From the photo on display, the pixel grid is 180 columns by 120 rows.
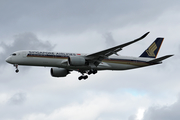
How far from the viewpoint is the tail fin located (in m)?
63.6

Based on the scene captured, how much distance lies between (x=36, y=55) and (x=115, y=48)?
517 inches

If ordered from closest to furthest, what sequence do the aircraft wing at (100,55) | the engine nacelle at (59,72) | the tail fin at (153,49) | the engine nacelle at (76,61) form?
A: the aircraft wing at (100,55)
the engine nacelle at (76,61)
the engine nacelle at (59,72)
the tail fin at (153,49)

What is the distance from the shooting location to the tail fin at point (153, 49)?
209 feet

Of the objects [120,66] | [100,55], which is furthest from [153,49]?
[100,55]

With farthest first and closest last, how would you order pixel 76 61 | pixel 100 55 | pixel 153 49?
1. pixel 153 49
2. pixel 100 55
3. pixel 76 61

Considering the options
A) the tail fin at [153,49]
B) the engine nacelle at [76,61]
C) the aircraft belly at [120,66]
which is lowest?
the aircraft belly at [120,66]

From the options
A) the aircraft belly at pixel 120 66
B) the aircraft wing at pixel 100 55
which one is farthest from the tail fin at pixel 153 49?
the aircraft wing at pixel 100 55

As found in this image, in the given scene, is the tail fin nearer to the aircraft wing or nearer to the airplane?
the airplane

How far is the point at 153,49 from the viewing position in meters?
65.1

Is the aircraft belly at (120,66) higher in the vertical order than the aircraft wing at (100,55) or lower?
lower

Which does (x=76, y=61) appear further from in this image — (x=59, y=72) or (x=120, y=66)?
(x=120, y=66)

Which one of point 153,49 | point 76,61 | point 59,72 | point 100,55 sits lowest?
point 59,72

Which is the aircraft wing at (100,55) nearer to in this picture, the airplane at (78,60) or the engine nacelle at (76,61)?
the airplane at (78,60)

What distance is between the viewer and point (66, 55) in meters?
55.1
